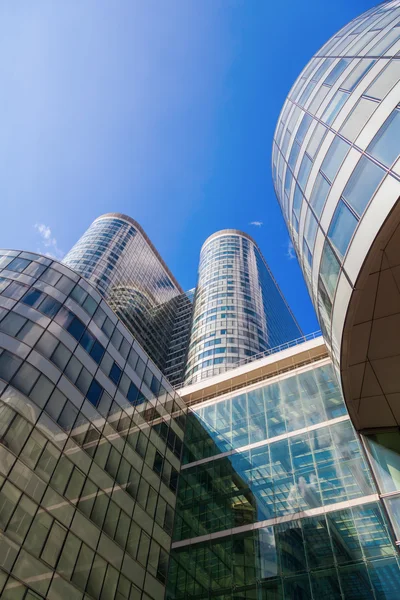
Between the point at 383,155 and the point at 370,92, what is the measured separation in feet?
12.0

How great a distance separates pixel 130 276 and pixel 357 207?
10143cm

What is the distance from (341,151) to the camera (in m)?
15.2

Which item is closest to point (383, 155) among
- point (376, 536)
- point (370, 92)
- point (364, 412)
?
point (370, 92)

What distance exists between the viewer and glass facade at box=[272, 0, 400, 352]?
12641 millimetres

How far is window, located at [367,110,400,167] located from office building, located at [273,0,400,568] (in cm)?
4

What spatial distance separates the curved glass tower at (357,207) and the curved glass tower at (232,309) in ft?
185

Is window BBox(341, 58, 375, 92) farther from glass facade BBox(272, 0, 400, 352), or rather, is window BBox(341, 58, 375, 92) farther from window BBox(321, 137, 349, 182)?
window BBox(321, 137, 349, 182)

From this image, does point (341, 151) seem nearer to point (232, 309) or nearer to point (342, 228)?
point (342, 228)

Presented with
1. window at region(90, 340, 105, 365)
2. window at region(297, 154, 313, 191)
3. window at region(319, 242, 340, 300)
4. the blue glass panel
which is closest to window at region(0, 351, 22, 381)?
window at region(90, 340, 105, 365)

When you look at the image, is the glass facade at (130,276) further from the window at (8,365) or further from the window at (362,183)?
the window at (362,183)

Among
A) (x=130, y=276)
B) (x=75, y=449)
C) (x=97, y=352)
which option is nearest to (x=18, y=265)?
(x=97, y=352)

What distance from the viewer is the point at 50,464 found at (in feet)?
60.2

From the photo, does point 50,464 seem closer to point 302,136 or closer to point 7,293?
point 7,293

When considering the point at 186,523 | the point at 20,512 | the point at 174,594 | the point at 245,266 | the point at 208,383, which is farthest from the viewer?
the point at 245,266
